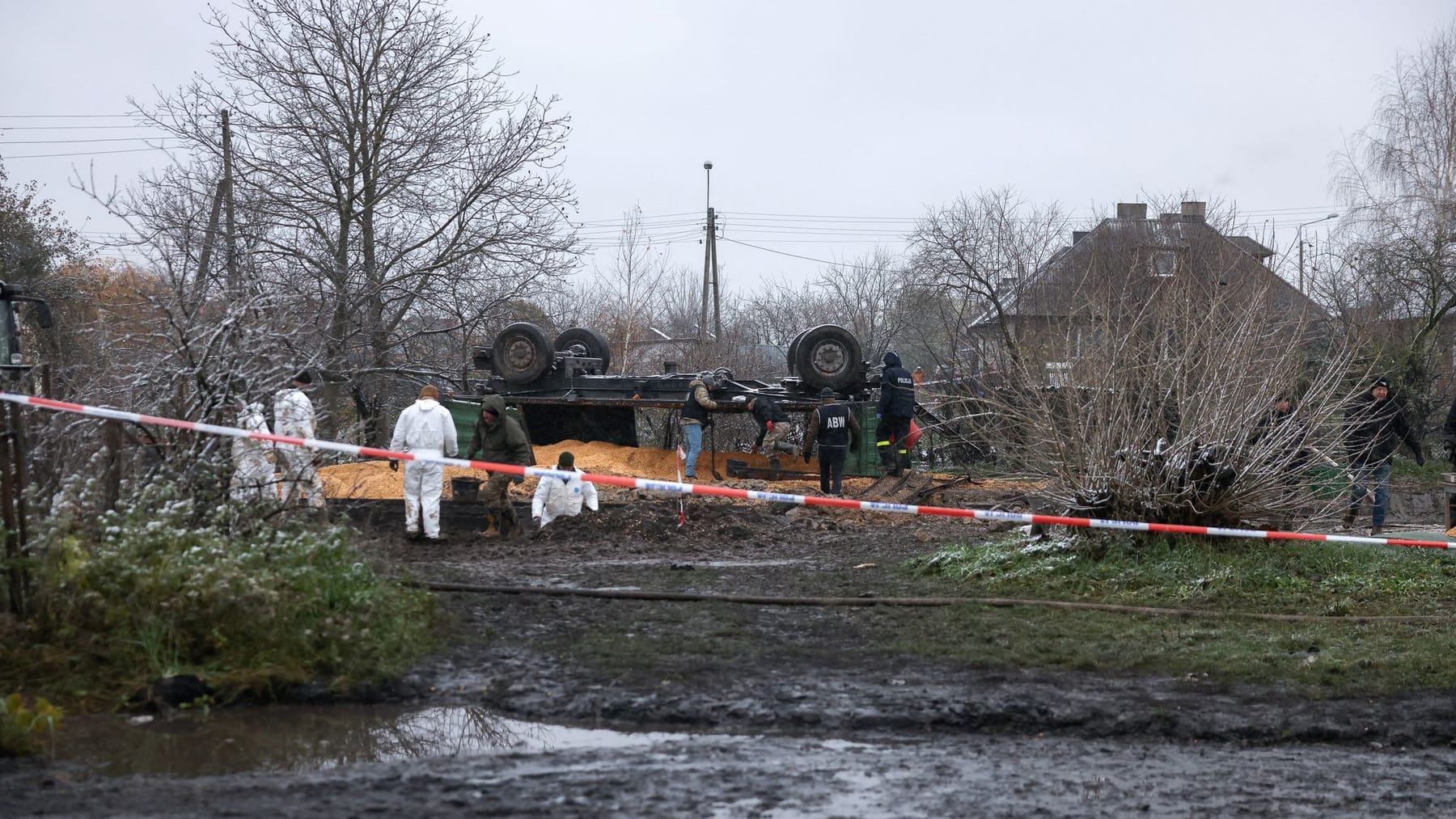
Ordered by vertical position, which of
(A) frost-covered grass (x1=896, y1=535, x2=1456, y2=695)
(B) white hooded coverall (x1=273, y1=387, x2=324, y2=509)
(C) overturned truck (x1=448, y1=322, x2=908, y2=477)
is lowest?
(A) frost-covered grass (x1=896, y1=535, x2=1456, y2=695)

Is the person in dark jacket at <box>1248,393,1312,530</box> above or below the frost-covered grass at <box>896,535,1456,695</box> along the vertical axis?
above

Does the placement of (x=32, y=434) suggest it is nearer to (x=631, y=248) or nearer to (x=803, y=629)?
(x=803, y=629)

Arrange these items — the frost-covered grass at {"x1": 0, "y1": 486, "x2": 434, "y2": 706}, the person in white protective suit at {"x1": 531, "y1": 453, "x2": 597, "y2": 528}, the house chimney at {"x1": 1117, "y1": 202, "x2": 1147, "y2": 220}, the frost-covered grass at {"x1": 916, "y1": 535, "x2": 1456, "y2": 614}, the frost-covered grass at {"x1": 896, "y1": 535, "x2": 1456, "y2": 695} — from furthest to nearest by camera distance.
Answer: the house chimney at {"x1": 1117, "y1": 202, "x2": 1147, "y2": 220}
the person in white protective suit at {"x1": 531, "y1": 453, "x2": 597, "y2": 528}
the frost-covered grass at {"x1": 916, "y1": 535, "x2": 1456, "y2": 614}
the frost-covered grass at {"x1": 896, "y1": 535, "x2": 1456, "y2": 695}
the frost-covered grass at {"x1": 0, "y1": 486, "x2": 434, "y2": 706}

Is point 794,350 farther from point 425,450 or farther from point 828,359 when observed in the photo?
point 425,450

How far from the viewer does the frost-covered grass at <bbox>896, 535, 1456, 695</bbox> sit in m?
7.09

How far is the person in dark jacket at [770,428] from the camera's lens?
19.8 meters

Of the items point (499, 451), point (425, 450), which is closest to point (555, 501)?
point (499, 451)

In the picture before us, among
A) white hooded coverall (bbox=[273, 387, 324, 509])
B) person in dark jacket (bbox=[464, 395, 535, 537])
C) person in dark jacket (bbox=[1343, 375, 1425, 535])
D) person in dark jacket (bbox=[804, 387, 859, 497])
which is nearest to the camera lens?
white hooded coverall (bbox=[273, 387, 324, 509])

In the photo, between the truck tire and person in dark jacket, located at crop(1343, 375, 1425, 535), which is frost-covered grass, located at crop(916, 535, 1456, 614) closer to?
person in dark jacket, located at crop(1343, 375, 1425, 535)

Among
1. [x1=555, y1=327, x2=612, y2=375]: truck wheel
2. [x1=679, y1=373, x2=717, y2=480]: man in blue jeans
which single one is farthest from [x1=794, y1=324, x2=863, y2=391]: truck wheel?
[x1=555, y1=327, x2=612, y2=375]: truck wheel

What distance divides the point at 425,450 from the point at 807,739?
8.08 m

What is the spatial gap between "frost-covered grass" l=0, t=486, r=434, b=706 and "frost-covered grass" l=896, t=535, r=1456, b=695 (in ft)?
9.86

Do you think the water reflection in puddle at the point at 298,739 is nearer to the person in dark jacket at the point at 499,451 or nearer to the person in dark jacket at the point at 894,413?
the person in dark jacket at the point at 499,451

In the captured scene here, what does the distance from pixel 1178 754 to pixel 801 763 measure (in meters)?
1.61
